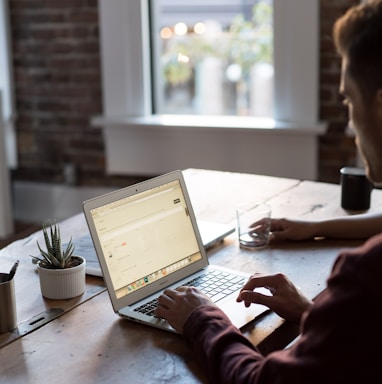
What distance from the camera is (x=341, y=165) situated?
12.3 ft

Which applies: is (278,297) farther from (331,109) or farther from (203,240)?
(331,109)

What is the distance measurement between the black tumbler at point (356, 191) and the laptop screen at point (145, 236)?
2.32 feet

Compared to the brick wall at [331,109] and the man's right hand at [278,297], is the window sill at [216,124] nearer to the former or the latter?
the brick wall at [331,109]

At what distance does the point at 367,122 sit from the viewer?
120cm

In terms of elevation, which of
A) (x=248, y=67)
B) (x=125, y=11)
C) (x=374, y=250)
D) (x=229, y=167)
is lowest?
(x=229, y=167)

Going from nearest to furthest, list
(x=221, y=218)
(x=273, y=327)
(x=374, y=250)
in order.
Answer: (x=374, y=250)
(x=273, y=327)
(x=221, y=218)

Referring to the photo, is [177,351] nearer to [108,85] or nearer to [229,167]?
[229,167]

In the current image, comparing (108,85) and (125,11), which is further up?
(125,11)

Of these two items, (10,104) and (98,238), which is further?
(10,104)

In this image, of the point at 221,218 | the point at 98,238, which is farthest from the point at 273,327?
the point at 221,218

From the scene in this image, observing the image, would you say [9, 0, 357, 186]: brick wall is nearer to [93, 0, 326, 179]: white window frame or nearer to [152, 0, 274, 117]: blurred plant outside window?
[93, 0, 326, 179]: white window frame

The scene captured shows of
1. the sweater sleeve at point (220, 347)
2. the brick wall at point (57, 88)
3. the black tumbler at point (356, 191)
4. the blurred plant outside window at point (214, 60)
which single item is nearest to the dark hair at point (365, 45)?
the sweater sleeve at point (220, 347)

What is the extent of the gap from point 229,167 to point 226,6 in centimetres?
87

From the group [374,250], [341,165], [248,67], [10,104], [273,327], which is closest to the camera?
[374,250]
